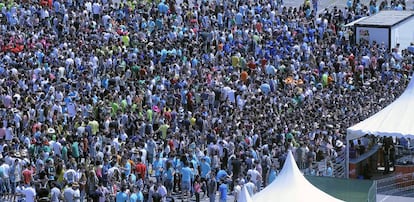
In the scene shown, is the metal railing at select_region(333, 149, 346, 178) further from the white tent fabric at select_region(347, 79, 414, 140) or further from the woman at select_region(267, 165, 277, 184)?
the woman at select_region(267, 165, 277, 184)

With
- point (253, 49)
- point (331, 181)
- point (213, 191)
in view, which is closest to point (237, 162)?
point (213, 191)

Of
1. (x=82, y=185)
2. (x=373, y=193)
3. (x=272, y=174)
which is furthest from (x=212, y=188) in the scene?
(x=373, y=193)

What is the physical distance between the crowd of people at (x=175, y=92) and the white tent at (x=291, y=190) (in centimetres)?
293

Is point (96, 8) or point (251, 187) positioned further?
point (96, 8)

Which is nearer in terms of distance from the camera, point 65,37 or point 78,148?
point 78,148

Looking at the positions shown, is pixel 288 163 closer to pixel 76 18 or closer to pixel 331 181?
pixel 331 181

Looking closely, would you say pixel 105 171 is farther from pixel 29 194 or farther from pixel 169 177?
pixel 29 194

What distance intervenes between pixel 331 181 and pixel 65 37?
19.4 meters

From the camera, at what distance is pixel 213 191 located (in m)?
35.3

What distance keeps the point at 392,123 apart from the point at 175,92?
1029 cm

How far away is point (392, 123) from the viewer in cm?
3547

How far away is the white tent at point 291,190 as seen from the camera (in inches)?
1201

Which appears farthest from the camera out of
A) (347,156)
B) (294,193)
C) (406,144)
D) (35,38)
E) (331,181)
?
(35,38)

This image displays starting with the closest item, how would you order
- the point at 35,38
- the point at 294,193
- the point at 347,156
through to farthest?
the point at 294,193 < the point at 347,156 < the point at 35,38
